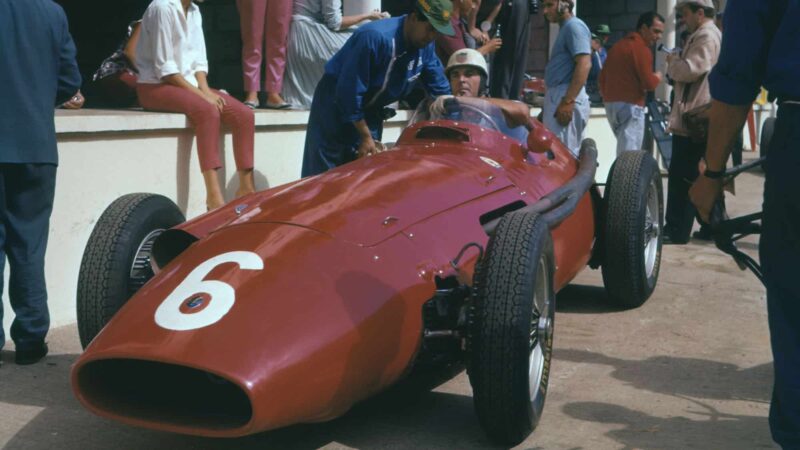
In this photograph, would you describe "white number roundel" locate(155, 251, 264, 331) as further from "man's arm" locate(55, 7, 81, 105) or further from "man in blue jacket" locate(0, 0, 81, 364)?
"man's arm" locate(55, 7, 81, 105)

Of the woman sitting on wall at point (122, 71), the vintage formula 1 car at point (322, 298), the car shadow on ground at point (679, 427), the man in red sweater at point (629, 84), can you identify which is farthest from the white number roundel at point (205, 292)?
the man in red sweater at point (629, 84)

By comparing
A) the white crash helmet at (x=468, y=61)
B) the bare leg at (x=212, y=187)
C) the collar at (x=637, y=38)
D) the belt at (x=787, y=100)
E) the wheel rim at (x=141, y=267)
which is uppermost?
the belt at (x=787, y=100)

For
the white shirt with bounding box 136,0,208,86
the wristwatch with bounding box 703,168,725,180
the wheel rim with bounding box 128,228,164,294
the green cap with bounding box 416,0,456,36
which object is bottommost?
the wheel rim with bounding box 128,228,164,294

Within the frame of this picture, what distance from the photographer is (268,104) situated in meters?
8.66

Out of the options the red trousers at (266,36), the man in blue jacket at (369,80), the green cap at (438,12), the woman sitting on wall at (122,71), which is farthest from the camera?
the red trousers at (266,36)

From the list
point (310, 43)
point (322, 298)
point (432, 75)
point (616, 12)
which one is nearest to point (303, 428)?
point (322, 298)

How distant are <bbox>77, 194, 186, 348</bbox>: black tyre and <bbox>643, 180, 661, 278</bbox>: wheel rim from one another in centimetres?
314

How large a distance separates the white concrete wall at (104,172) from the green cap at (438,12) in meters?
1.87

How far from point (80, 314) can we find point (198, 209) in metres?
2.77

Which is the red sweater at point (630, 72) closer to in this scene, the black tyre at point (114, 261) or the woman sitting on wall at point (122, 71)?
the woman sitting on wall at point (122, 71)

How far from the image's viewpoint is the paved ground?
409 centimetres

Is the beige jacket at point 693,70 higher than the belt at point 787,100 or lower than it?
lower

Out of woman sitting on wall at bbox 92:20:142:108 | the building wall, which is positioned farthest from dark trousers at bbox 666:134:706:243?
the building wall

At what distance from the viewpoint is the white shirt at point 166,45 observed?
281 inches
